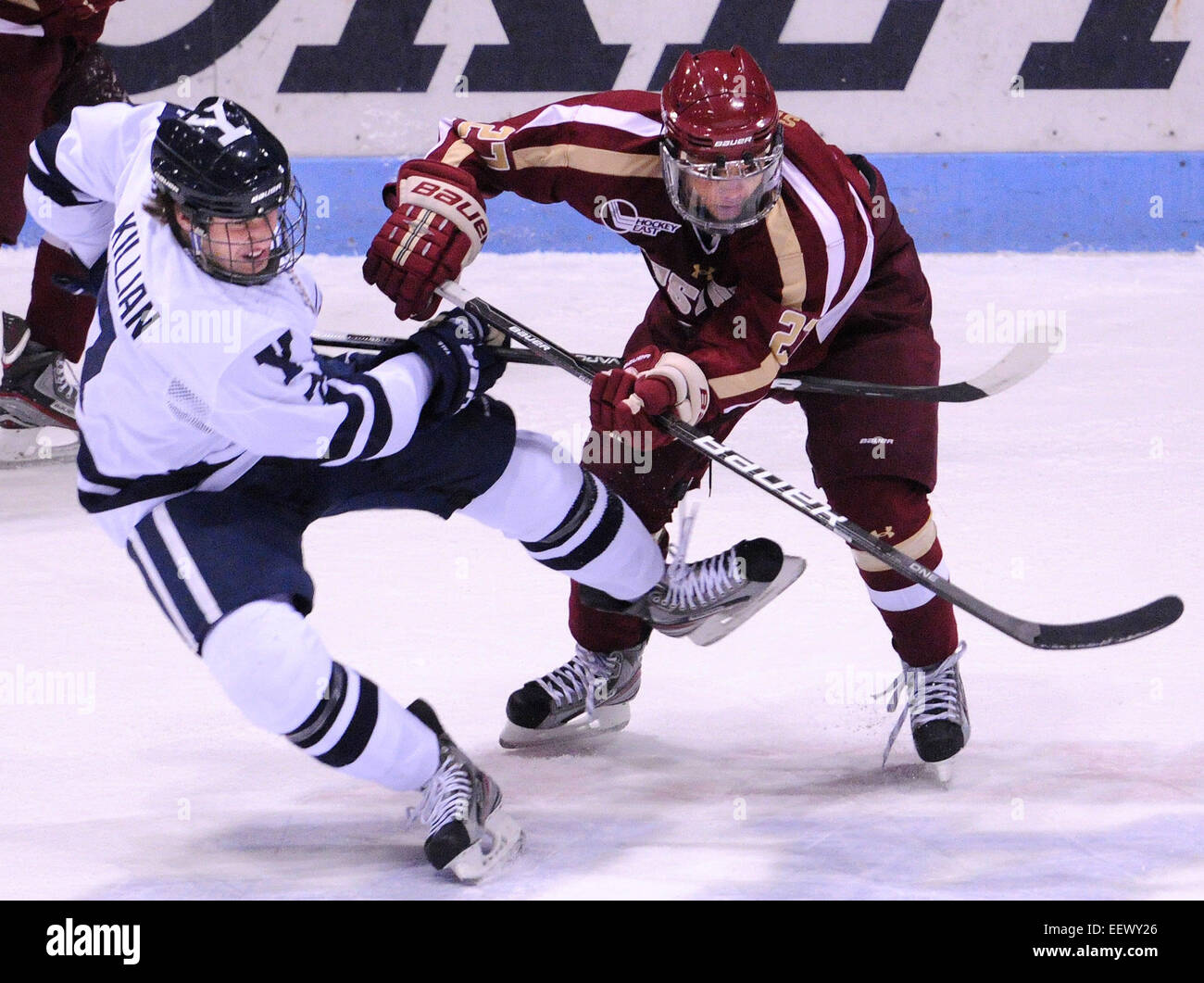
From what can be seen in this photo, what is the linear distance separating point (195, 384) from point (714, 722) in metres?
1.13

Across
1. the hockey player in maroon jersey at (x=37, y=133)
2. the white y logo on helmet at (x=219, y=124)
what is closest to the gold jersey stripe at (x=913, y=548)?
the white y logo on helmet at (x=219, y=124)

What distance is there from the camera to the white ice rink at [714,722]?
214 centimetres

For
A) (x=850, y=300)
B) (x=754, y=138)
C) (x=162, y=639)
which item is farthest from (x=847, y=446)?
(x=162, y=639)

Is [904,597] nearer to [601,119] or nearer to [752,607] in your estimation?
[752,607]

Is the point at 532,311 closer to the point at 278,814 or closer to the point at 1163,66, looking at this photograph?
the point at 1163,66

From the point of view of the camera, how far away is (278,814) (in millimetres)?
2352

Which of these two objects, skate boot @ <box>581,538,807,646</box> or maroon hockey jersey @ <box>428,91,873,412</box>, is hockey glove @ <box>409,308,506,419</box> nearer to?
maroon hockey jersey @ <box>428,91,873,412</box>

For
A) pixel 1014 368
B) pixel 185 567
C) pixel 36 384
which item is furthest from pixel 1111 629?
pixel 36 384

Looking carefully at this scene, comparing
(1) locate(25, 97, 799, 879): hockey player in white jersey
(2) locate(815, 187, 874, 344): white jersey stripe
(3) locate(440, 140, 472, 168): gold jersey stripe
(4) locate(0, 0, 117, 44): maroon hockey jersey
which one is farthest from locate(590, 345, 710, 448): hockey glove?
(4) locate(0, 0, 117, 44): maroon hockey jersey

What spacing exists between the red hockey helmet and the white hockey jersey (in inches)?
17.4

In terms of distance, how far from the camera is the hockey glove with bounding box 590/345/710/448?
85.9 inches

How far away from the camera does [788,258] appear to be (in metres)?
2.23

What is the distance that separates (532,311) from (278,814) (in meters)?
2.99

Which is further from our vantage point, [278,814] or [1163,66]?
[1163,66]
